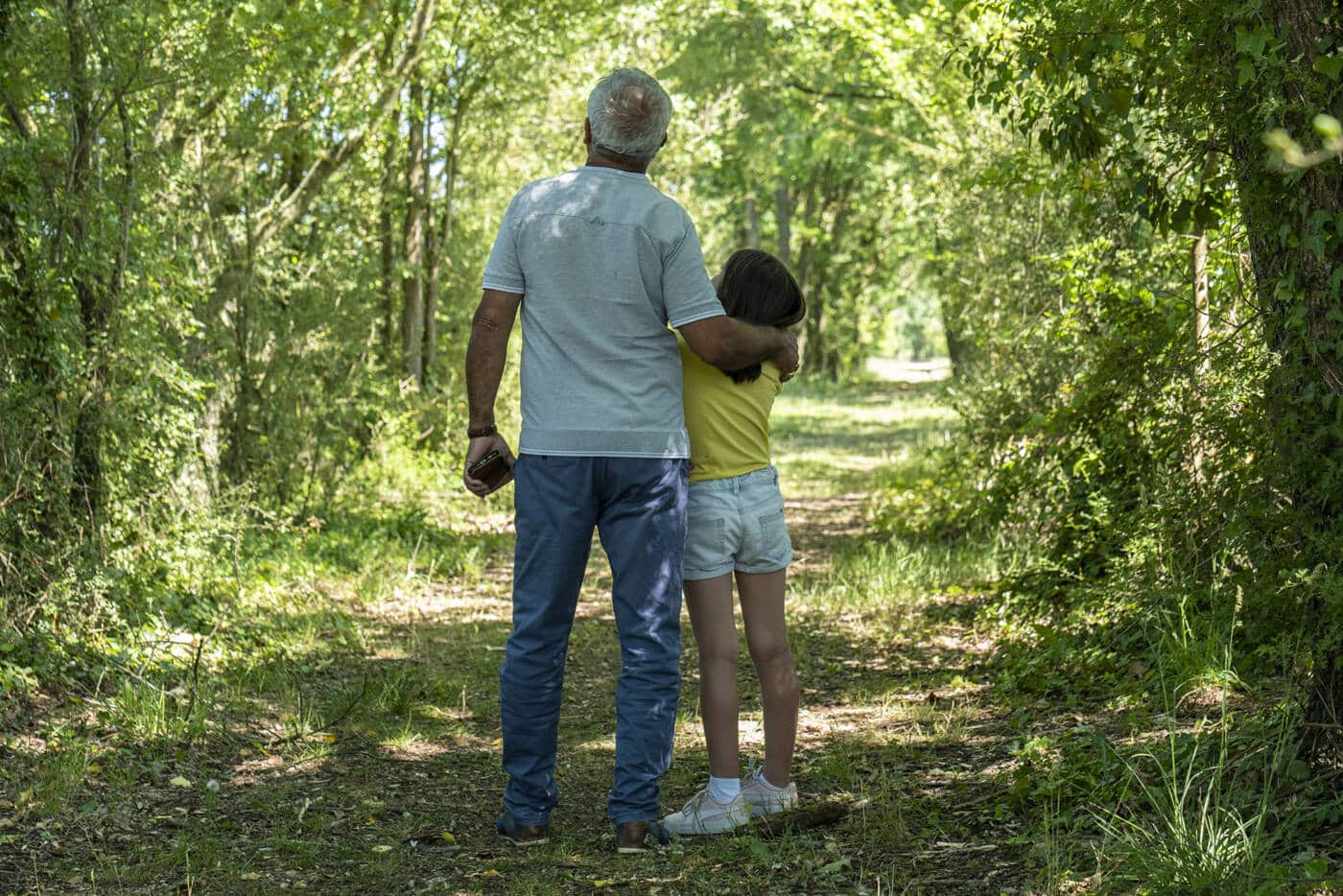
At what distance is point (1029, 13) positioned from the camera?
15.3 ft

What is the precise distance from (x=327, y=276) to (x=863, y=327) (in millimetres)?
34793

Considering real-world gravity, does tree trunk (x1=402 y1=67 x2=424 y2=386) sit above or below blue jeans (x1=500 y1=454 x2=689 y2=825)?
above

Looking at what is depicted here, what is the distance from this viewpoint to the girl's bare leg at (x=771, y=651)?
4031mm

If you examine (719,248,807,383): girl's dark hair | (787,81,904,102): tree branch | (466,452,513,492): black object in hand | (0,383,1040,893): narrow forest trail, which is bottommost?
(0,383,1040,893): narrow forest trail

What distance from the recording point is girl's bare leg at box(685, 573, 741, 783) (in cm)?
400

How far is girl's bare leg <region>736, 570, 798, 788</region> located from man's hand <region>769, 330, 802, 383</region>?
0.65m

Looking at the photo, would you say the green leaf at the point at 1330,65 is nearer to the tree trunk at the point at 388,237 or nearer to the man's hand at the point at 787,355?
the man's hand at the point at 787,355

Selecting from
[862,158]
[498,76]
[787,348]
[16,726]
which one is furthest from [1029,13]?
[862,158]

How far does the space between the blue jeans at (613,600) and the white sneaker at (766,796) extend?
352 mm

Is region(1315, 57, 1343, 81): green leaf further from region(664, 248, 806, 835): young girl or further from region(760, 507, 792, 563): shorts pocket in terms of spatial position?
region(760, 507, 792, 563): shorts pocket

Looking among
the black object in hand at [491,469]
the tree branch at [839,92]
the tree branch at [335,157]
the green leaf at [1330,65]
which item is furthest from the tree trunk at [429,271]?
the green leaf at [1330,65]

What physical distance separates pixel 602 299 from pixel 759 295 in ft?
1.71

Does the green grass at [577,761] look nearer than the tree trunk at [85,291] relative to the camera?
Yes

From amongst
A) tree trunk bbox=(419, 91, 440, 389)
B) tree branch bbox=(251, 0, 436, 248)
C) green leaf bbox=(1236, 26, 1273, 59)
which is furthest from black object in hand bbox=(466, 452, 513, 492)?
tree trunk bbox=(419, 91, 440, 389)
